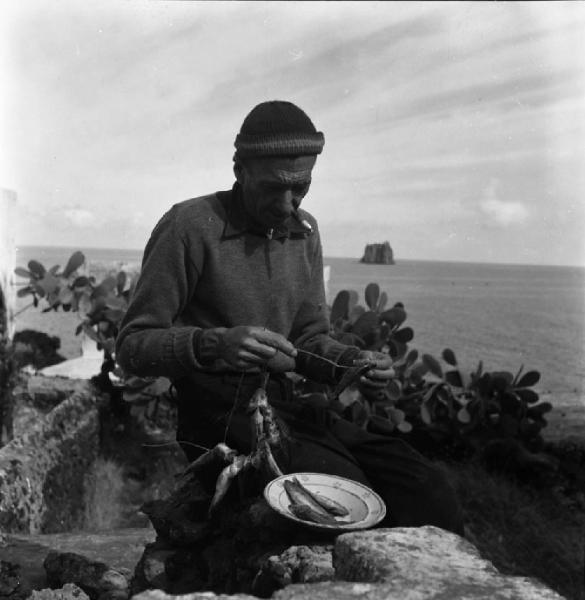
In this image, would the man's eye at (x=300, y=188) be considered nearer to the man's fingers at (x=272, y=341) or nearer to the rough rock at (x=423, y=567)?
the man's fingers at (x=272, y=341)

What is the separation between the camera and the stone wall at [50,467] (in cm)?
423

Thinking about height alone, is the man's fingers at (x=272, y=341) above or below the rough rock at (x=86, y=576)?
above

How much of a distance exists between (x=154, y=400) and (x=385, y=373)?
382 centimetres

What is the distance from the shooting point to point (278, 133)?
2.53 meters

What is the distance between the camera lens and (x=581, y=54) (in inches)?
171

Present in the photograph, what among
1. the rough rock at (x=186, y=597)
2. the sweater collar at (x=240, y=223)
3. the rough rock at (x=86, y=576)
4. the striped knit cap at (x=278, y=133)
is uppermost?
the striped knit cap at (x=278, y=133)

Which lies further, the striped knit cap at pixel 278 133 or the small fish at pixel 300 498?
the striped knit cap at pixel 278 133

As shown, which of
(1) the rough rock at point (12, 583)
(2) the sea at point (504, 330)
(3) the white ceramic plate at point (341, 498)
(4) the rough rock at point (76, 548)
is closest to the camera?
(3) the white ceramic plate at point (341, 498)

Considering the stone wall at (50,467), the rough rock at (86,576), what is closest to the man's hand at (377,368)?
the rough rock at (86,576)

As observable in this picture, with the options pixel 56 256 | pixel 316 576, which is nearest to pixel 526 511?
pixel 316 576

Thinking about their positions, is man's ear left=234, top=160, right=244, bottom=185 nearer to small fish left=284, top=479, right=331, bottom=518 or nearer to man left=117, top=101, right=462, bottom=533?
man left=117, top=101, right=462, bottom=533

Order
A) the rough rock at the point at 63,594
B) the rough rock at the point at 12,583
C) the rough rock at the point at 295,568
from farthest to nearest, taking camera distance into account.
Answer: the rough rock at the point at 12,583 < the rough rock at the point at 63,594 < the rough rock at the point at 295,568

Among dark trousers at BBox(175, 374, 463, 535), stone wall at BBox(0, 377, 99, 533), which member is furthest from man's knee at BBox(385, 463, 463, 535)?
stone wall at BBox(0, 377, 99, 533)

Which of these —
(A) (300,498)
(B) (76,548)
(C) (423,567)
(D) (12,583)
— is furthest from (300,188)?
(B) (76,548)
